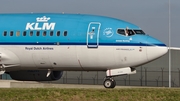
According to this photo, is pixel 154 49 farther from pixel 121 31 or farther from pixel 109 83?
pixel 109 83

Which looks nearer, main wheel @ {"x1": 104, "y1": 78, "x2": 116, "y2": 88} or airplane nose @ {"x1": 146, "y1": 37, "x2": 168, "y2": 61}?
airplane nose @ {"x1": 146, "y1": 37, "x2": 168, "y2": 61}

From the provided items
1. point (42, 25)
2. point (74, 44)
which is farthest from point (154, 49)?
point (42, 25)

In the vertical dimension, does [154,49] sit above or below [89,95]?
above

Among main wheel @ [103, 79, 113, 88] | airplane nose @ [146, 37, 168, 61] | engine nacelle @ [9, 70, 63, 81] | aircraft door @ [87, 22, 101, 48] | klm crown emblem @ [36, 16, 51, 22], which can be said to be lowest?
main wheel @ [103, 79, 113, 88]

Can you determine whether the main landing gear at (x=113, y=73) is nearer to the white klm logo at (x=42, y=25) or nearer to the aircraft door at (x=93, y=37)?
the aircraft door at (x=93, y=37)

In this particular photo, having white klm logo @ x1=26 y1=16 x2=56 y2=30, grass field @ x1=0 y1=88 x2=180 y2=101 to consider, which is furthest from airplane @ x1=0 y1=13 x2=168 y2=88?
grass field @ x1=0 y1=88 x2=180 y2=101

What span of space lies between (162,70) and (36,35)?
139ft

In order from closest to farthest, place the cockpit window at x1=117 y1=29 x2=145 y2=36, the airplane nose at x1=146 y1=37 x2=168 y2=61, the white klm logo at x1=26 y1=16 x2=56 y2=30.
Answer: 1. the airplane nose at x1=146 y1=37 x2=168 y2=61
2. the cockpit window at x1=117 y1=29 x2=145 y2=36
3. the white klm logo at x1=26 y1=16 x2=56 y2=30

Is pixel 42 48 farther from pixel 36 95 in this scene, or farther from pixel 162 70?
pixel 162 70

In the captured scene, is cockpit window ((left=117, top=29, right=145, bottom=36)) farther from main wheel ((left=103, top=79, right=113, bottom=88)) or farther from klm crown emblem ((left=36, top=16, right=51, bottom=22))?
klm crown emblem ((left=36, top=16, right=51, bottom=22))

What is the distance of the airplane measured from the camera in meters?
37.2

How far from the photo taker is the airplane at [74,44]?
37.2m

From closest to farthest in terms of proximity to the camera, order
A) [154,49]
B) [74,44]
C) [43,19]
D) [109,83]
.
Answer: [154,49] < [109,83] < [74,44] < [43,19]

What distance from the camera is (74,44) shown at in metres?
37.9
